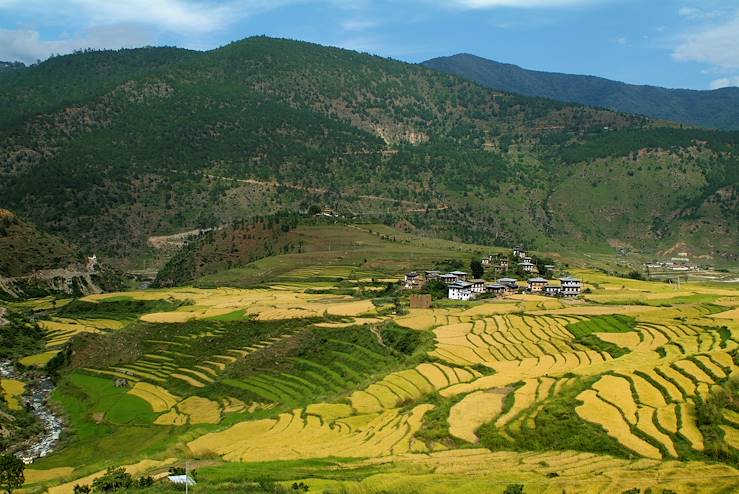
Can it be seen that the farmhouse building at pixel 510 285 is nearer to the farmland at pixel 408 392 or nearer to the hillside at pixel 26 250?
the farmland at pixel 408 392

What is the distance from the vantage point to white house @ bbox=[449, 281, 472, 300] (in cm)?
9450

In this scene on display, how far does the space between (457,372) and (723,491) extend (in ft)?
91.4

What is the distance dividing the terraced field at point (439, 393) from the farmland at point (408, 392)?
171 millimetres

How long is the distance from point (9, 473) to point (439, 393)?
25729 millimetres

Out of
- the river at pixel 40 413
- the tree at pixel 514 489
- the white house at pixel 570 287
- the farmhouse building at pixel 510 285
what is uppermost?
the tree at pixel 514 489

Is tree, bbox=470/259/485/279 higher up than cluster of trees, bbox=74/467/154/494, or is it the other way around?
cluster of trees, bbox=74/467/154/494

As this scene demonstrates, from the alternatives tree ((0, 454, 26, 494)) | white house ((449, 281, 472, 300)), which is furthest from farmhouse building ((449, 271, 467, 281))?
tree ((0, 454, 26, 494))

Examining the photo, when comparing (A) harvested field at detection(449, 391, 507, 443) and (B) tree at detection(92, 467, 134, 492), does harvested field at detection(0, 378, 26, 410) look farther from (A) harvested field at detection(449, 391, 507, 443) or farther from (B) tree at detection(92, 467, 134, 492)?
(A) harvested field at detection(449, 391, 507, 443)

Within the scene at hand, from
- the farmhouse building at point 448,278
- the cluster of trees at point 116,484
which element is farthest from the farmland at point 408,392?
the farmhouse building at point 448,278

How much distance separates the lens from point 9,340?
294 ft

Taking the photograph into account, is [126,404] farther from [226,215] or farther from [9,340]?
[226,215]

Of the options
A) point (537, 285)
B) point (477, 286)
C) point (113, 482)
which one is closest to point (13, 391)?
point (113, 482)

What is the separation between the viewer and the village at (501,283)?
310 feet

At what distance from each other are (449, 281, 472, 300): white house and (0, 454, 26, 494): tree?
64587mm
